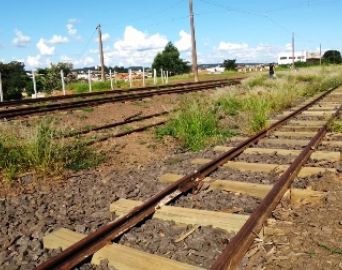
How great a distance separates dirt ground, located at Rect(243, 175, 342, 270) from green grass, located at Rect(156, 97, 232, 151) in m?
4.24

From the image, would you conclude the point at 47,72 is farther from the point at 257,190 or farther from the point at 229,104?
the point at 257,190

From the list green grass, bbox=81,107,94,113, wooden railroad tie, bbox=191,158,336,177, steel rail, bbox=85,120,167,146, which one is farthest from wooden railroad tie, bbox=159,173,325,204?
green grass, bbox=81,107,94,113

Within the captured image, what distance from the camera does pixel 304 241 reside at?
3848mm

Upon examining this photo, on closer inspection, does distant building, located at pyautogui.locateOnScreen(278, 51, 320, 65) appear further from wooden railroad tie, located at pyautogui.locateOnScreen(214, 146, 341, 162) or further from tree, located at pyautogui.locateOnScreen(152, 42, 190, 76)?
wooden railroad tie, located at pyautogui.locateOnScreen(214, 146, 341, 162)

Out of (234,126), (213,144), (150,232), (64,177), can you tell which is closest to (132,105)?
(234,126)

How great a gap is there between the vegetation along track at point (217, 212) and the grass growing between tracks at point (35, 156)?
6.01ft

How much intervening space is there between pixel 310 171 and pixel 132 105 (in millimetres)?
11494

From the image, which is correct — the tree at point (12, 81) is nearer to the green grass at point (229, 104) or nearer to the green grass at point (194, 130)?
the green grass at point (229, 104)

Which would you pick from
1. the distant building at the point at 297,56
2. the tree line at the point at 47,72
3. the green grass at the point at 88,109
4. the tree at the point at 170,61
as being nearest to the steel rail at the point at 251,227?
the green grass at the point at 88,109

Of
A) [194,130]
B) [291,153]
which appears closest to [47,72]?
[194,130]

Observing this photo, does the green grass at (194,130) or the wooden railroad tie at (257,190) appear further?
the green grass at (194,130)

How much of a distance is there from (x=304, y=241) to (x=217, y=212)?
0.94 m

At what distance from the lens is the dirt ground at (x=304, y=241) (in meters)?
3.46

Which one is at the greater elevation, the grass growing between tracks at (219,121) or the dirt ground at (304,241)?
the grass growing between tracks at (219,121)
